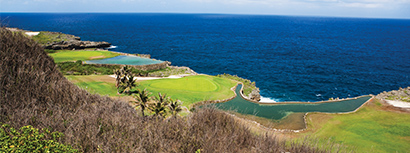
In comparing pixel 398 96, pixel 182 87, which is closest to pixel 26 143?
pixel 182 87

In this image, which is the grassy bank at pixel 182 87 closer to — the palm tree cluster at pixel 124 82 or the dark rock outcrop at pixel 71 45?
the palm tree cluster at pixel 124 82

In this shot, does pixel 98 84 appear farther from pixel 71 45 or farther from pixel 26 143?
pixel 71 45

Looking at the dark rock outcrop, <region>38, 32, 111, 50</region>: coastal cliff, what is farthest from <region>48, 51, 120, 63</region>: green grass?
<region>38, 32, 111, 50</region>: coastal cliff

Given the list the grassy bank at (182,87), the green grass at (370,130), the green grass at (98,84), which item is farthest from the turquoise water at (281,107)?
the green grass at (98,84)

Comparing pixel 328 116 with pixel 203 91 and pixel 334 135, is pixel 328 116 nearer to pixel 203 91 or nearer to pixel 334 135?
pixel 334 135

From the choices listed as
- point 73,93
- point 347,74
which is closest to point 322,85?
point 347,74

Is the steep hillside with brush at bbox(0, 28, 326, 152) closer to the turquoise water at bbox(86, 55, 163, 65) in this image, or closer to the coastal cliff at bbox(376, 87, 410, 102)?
the coastal cliff at bbox(376, 87, 410, 102)
